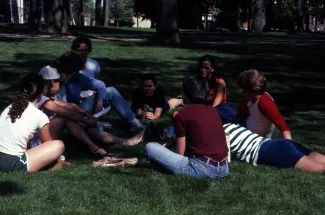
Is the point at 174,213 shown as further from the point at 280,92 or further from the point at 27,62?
the point at 27,62

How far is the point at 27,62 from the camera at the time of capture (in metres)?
16.0

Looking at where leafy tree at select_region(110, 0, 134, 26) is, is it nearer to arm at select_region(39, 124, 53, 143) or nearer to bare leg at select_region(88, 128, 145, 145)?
bare leg at select_region(88, 128, 145, 145)

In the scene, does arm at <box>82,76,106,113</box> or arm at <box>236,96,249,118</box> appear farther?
arm at <box>82,76,106,113</box>

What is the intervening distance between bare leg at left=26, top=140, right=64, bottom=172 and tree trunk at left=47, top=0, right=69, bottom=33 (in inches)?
752

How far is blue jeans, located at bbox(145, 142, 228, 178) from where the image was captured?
5922 mm

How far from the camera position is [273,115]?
6883 millimetres

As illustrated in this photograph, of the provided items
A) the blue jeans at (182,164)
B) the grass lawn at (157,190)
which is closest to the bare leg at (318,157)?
the grass lawn at (157,190)

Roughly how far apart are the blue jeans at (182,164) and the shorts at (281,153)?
78cm

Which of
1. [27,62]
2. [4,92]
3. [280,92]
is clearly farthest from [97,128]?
[27,62]

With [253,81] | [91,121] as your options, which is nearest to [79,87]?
[91,121]

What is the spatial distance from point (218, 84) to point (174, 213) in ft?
14.6

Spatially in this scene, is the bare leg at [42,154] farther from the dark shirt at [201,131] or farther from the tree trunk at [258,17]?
the tree trunk at [258,17]

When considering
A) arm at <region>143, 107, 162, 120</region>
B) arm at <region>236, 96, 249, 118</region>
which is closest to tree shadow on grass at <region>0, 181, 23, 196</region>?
arm at <region>236, 96, 249, 118</region>

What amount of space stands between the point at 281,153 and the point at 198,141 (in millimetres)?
1151
